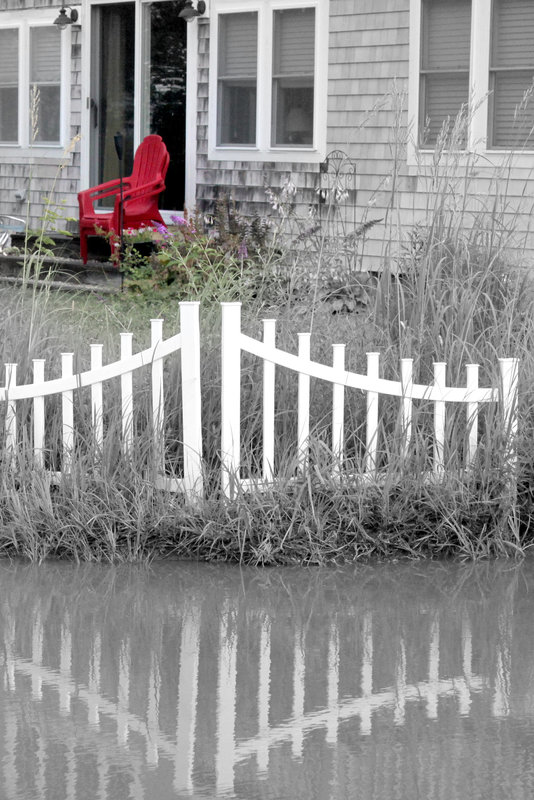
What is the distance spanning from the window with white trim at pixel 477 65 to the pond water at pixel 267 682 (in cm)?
643

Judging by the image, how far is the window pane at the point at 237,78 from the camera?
12.9 meters

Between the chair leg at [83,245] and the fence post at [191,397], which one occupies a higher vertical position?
the chair leg at [83,245]

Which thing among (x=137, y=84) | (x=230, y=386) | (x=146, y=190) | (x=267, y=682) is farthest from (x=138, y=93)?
(x=267, y=682)

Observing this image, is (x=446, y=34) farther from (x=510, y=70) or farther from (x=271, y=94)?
(x=271, y=94)

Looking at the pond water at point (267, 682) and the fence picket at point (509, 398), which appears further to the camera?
the fence picket at point (509, 398)

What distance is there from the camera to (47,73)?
50.5 ft

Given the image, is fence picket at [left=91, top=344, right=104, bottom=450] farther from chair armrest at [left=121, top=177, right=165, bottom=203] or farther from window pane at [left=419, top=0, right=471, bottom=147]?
chair armrest at [left=121, top=177, right=165, bottom=203]

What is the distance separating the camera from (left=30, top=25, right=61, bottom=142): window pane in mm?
15219

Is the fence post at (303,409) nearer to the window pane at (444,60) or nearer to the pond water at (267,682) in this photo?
the pond water at (267,682)

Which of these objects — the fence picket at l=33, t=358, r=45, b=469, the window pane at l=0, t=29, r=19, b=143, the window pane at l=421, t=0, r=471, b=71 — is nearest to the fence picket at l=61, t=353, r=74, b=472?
the fence picket at l=33, t=358, r=45, b=469

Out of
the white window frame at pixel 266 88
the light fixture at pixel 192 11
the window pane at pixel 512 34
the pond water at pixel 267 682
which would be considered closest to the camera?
the pond water at pixel 267 682

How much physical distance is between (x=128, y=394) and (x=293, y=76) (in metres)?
7.68

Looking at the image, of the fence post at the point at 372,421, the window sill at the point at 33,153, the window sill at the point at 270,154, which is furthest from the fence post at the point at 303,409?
the window sill at the point at 33,153

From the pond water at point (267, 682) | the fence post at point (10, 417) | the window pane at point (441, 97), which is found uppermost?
the window pane at point (441, 97)
